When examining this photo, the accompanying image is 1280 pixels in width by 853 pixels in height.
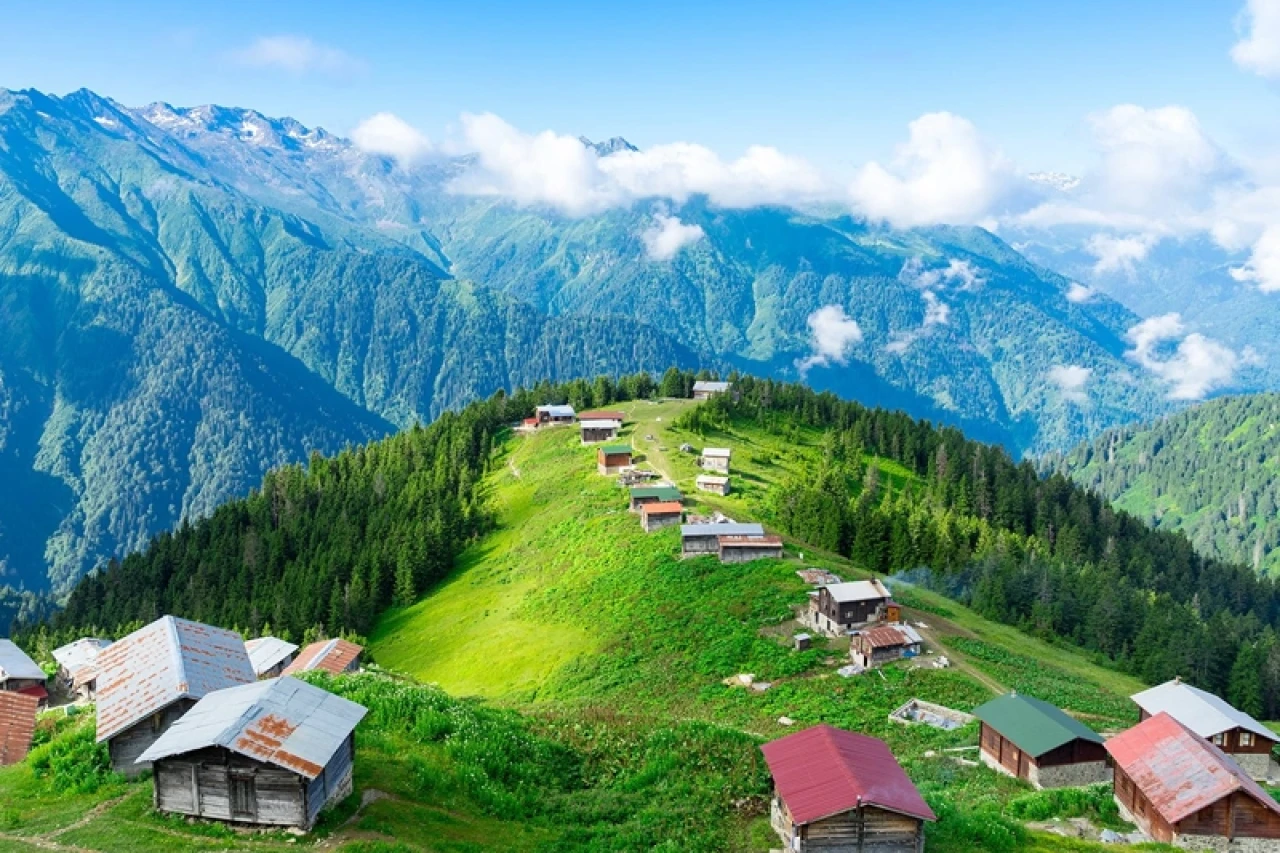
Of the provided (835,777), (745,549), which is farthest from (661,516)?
(835,777)

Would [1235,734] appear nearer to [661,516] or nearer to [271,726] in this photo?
[271,726]

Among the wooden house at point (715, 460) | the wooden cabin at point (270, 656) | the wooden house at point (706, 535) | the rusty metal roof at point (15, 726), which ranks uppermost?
the wooden house at point (715, 460)

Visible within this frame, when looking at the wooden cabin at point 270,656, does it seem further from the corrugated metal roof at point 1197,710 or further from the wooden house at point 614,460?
the corrugated metal roof at point 1197,710

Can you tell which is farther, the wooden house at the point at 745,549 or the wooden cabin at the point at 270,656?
the wooden house at the point at 745,549

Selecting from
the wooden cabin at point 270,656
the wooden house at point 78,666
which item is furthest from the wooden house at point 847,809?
the wooden house at point 78,666

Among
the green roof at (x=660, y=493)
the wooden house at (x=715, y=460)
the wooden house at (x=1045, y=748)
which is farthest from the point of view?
the wooden house at (x=715, y=460)

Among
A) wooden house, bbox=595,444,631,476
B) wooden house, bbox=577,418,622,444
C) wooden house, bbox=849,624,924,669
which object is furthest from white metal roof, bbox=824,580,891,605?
wooden house, bbox=577,418,622,444
